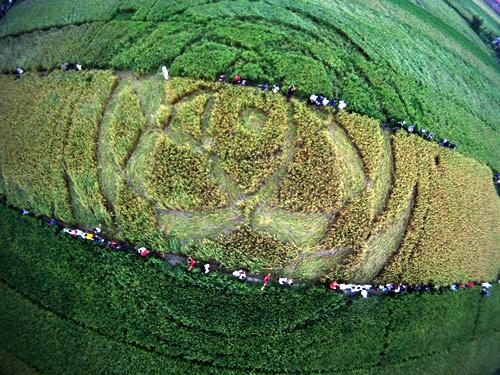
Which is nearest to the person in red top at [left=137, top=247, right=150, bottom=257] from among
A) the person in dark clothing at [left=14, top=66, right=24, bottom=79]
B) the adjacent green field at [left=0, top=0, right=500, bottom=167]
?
the adjacent green field at [left=0, top=0, right=500, bottom=167]

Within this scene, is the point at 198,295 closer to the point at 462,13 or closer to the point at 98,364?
the point at 98,364

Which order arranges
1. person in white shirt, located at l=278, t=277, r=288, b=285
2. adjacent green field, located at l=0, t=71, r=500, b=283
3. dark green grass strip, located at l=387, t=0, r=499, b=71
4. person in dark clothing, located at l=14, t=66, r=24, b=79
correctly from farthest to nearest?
dark green grass strip, located at l=387, t=0, r=499, b=71, person in dark clothing, located at l=14, t=66, r=24, b=79, person in white shirt, located at l=278, t=277, r=288, b=285, adjacent green field, located at l=0, t=71, r=500, b=283

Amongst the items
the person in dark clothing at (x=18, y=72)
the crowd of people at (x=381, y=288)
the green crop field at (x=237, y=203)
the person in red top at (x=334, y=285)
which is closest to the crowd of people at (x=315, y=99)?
the green crop field at (x=237, y=203)

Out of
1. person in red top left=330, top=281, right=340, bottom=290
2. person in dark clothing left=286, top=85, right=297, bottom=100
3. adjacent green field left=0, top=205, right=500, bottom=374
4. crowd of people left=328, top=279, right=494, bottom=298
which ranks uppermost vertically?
person in dark clothing left=286, top=85, right=297, bottom=100

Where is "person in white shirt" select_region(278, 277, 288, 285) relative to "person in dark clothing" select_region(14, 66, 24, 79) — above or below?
above

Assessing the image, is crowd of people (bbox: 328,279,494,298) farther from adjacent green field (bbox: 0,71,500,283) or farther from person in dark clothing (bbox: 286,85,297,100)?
person in dark clothing (bbox: 286,85,297,100)

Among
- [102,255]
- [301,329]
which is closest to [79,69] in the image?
[102,255]

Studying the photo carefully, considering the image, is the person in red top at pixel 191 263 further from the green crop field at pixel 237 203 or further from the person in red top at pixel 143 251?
the person in red top at pixel 143 251
